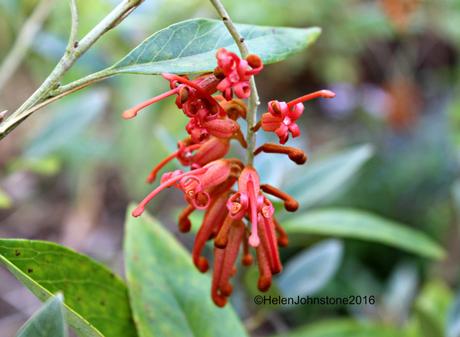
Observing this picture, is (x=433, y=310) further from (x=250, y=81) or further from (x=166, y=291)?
(x=250, y=81)

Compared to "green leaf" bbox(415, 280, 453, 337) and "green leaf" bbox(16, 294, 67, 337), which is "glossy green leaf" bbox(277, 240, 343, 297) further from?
"green leaf" bbox(16, 294, 67, 337)

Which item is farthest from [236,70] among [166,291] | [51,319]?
[166,291]

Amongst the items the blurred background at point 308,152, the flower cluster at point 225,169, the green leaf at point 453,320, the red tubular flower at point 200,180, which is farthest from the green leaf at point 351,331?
the red tubular flower at point 200,180

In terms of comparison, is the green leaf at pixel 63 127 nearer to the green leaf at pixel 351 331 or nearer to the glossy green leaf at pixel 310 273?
the glossy green leaf at pixel 310 273

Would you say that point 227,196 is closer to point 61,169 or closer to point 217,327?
point 217,327

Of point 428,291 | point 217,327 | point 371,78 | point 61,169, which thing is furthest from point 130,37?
point 371,78

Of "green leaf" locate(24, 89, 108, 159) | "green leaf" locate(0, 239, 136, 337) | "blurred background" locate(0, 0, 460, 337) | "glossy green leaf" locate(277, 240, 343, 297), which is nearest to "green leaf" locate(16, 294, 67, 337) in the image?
"green leaf" locate(0, 239, 136, 337)
